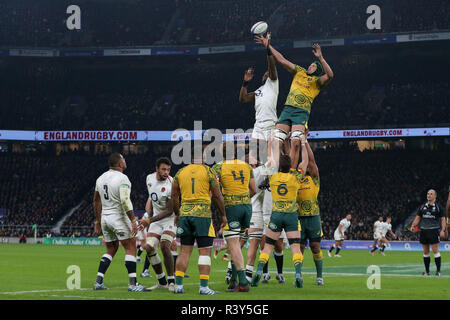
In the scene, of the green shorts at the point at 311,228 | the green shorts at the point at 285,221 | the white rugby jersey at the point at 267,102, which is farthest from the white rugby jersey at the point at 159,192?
the green shorts at the point at 311,228

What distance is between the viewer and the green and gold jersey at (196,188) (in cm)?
1237

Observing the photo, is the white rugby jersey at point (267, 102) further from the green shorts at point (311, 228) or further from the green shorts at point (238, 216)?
the green shorts at point (238, 216)

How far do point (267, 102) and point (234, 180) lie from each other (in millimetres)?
2819

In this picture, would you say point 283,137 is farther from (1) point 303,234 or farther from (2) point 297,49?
(2) point 297,49

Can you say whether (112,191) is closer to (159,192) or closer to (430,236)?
(159,192)

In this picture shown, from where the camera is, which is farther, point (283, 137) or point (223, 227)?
point (283, 137)

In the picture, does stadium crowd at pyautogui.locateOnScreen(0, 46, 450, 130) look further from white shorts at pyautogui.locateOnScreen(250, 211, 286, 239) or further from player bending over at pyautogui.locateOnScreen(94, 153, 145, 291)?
player bending over at pyautogui.locateOnScreen(94, 153, 145, 291)

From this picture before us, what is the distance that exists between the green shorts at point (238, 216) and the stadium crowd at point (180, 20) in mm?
44700

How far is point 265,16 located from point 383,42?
12.2 meters

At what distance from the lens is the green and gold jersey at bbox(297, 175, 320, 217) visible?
1499 cm

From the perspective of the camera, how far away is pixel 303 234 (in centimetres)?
1520

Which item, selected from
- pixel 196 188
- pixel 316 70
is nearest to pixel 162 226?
pixel 196 188

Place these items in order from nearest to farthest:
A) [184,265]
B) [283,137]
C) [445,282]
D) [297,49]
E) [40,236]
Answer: [184,265] < [283,137] < [445,282] < [40,236] < [297,49]

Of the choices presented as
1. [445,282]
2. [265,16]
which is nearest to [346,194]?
[265,16]
